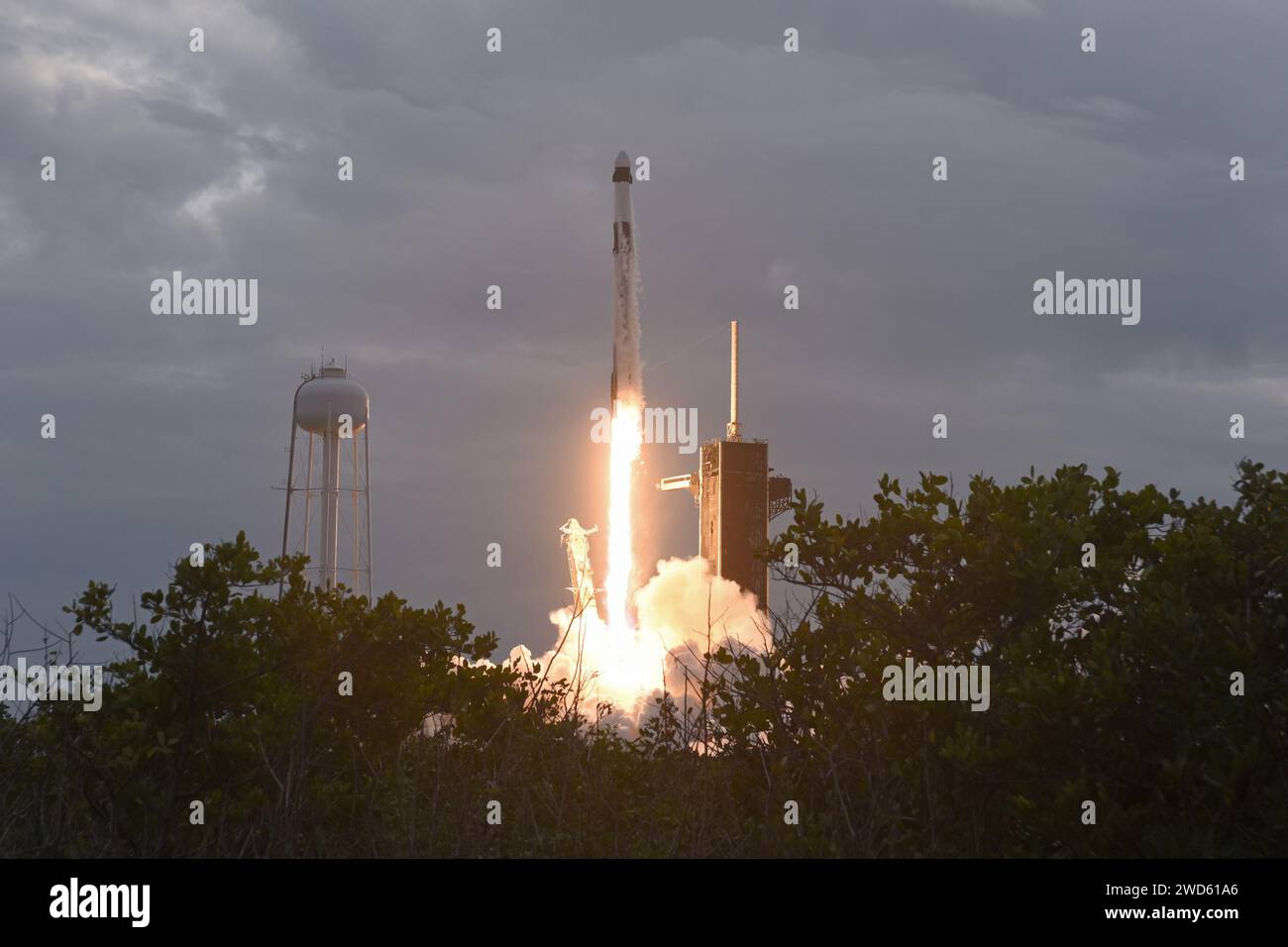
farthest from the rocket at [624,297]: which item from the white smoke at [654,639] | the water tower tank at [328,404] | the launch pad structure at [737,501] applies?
the launch pad structure at [737,501]

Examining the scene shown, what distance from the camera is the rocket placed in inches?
2443

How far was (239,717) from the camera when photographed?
20172mm

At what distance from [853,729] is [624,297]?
4692cm

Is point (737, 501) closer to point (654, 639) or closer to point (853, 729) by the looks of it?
point (654, 639)

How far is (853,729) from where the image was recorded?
1753 cm

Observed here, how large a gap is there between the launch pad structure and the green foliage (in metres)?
74.3

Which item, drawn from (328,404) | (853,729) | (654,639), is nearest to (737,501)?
(654,639)

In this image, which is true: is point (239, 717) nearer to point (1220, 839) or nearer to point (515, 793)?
point (515, 793)

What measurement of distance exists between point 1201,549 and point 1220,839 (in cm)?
393

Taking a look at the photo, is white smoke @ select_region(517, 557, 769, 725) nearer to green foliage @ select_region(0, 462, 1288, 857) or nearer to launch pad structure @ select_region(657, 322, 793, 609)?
launch pad structure @ select_region(657, 322, 793, 609)

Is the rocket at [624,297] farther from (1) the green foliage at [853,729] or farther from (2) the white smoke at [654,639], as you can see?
(1) the green foliage at [853,729]
